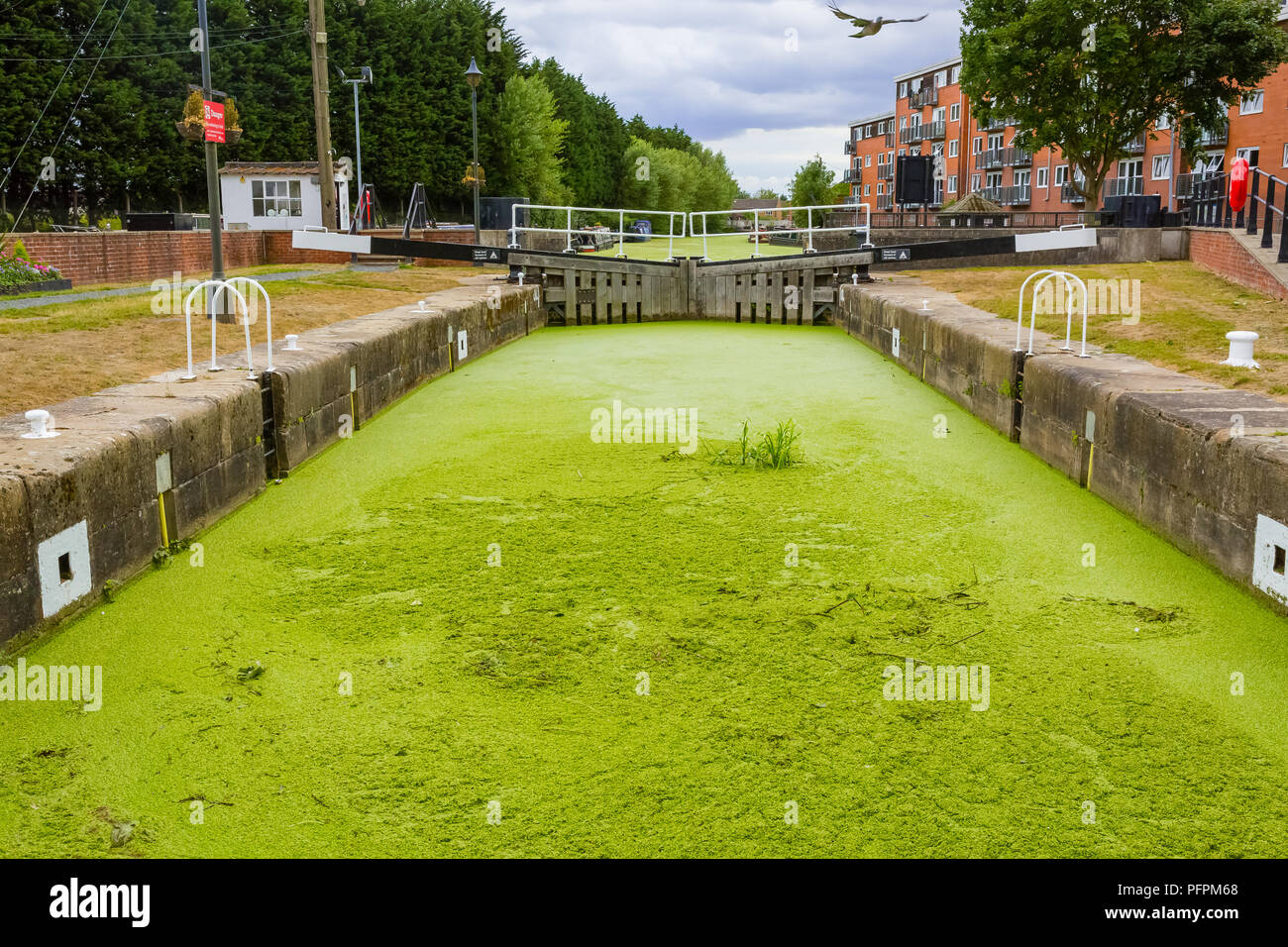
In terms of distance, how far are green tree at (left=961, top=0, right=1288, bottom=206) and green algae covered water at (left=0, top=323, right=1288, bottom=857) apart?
1181 inches

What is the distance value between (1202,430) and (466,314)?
9695 mm

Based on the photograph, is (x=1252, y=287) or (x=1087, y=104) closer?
(x=1252, y=287)

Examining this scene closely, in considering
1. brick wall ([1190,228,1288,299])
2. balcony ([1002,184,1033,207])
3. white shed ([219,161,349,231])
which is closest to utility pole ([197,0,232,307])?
brick wall ([1190,228,1288,299])

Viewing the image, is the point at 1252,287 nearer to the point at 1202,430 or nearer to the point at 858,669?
the point at 1202,430

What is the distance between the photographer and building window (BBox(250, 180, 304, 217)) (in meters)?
37.2

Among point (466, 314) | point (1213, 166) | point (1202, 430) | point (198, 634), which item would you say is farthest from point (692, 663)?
point (1213, 166)

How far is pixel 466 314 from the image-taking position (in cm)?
1368

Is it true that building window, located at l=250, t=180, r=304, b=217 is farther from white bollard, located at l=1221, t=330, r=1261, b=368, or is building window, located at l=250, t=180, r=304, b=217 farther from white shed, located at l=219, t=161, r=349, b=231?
white bollard, located at l=1221, t=330, r=1261, b=368

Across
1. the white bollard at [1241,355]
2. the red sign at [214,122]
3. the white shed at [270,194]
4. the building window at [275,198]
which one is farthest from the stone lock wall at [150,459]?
the building window at [275,198]

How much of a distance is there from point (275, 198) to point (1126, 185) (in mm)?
35043

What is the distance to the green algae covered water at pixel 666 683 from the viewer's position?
3270 mm

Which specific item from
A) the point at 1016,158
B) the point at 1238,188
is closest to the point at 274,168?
the point at 1238,188
